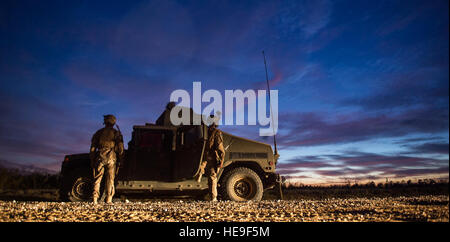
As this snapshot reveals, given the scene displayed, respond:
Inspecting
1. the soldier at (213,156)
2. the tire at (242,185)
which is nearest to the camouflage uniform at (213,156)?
the soldier at (213,156)

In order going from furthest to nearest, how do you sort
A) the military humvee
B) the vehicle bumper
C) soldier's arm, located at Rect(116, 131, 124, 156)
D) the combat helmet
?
the vehicle bumper
the military humvee
the combat helmet
soldier's arm, located at Rect(116, 131, 124, 156)

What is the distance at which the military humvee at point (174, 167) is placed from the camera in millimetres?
6676

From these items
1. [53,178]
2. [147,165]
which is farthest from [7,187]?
[147,165]

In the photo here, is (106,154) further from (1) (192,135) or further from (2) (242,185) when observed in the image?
(2) (242,185)

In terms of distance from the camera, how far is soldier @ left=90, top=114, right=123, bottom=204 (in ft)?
18.9

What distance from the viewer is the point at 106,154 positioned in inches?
229

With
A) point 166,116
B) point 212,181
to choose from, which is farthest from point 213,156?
point 166,116

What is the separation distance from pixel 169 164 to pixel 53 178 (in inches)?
449

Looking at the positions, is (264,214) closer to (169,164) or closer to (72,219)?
(72,219)

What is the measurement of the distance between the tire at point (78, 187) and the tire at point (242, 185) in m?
3.13

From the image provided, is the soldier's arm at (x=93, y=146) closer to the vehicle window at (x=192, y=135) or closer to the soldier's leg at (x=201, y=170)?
the vehicle window at (x=192, y=135)

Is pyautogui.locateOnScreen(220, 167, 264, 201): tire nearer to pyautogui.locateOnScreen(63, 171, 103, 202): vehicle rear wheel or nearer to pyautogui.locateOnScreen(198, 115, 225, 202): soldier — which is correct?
pyautogui.locateOnScreen(198, 115, 225, 202): soldier

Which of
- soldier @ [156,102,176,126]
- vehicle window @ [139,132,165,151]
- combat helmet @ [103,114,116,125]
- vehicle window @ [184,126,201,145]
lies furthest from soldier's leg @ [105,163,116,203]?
soldier @ [156,102,176,126]

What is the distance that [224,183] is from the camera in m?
6.80
